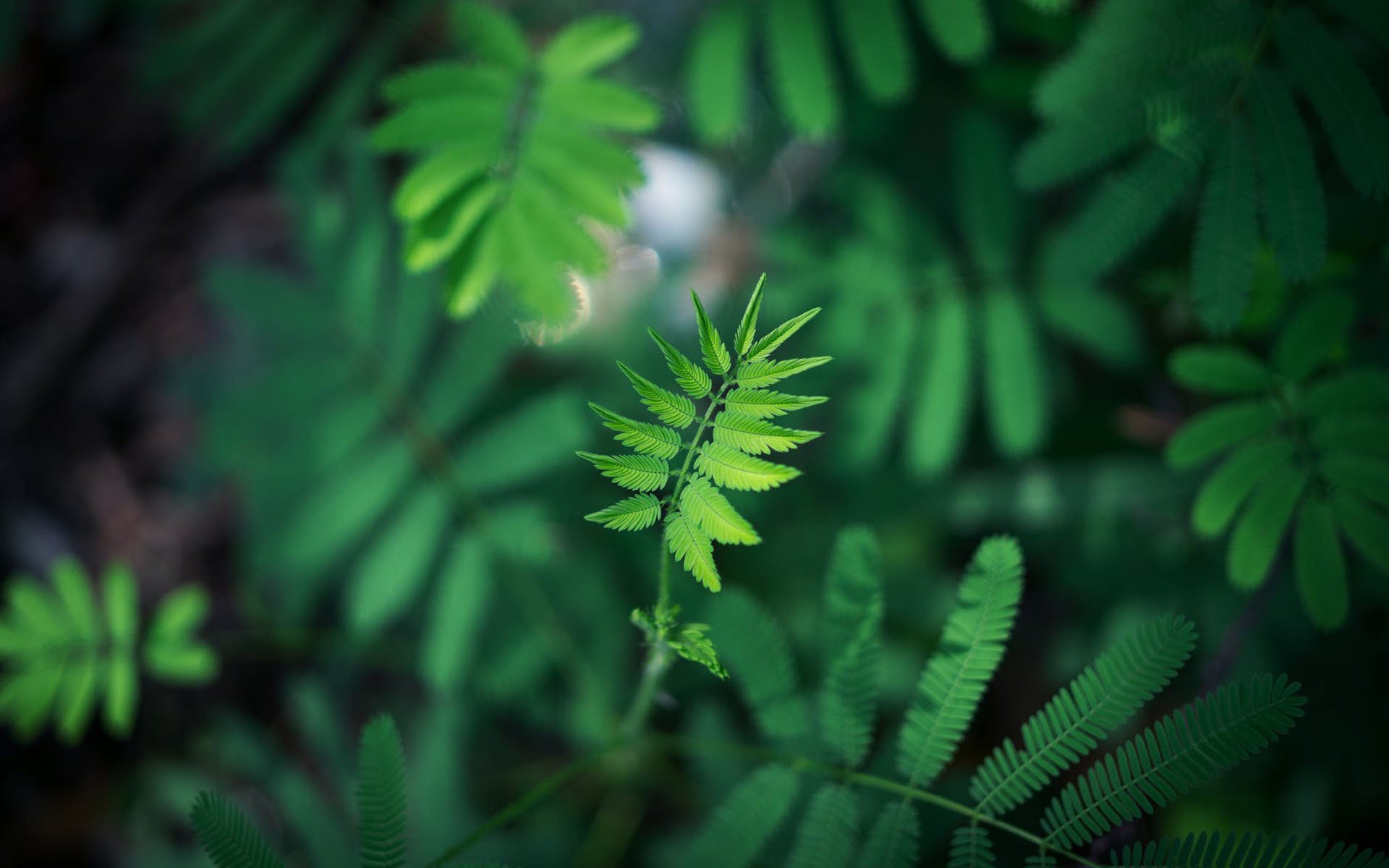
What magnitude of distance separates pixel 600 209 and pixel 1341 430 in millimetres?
1614

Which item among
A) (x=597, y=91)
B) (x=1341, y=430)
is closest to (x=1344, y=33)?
(x=1341, y=430)

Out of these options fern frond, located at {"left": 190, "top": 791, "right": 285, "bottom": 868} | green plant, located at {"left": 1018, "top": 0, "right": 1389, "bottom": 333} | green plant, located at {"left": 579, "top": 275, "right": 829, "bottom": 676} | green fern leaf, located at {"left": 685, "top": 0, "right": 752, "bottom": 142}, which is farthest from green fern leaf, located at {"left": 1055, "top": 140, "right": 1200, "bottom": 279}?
fern frond, located at {"left": 190, "top": 791, "right": 285, "bottom": 868}

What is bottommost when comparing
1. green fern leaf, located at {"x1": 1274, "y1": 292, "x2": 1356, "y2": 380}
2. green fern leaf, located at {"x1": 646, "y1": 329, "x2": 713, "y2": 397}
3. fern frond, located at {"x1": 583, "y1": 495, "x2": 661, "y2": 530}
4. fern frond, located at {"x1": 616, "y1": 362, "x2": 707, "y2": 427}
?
fern frond, located at {"x1": 583, "y1": 495, "x2": 661, "y2": 530}

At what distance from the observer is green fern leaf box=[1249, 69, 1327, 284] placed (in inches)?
62.0

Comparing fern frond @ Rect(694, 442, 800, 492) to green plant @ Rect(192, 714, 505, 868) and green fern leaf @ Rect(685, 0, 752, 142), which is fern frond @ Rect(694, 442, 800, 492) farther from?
green fern leaf @ Rect(685, 0, 752, 142)

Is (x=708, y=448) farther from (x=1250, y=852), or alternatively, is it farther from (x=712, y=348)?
(x=1250, y=852)

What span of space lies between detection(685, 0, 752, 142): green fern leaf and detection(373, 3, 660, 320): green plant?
1.25 ft

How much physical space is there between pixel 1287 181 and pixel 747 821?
1636 mm

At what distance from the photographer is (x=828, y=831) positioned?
60.5 inches

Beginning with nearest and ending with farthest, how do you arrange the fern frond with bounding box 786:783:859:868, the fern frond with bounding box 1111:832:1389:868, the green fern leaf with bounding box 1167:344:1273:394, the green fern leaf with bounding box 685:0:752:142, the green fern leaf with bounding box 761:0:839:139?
the fern frond with bounding box 1111:832:1389:868 < the fern frond with bounding box 786:783:859:868 < the green fern leaf with bounding box 1167:344:1273:394 < the green fern leaf with bounding box 761:0:839:139 < the green fern leaf with bounding box 685:0:752:142

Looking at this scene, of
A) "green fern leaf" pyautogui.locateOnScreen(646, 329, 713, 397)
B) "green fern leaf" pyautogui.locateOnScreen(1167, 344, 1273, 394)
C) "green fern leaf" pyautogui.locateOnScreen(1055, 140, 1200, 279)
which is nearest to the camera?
"green fern leaf" pyautogui.locateOnScreen(646, 329, 713, 397)

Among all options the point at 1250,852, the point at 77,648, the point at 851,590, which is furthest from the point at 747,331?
the point at 77,648

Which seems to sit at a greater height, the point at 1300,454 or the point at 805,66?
the point at 805,66

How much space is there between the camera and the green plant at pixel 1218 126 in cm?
159
